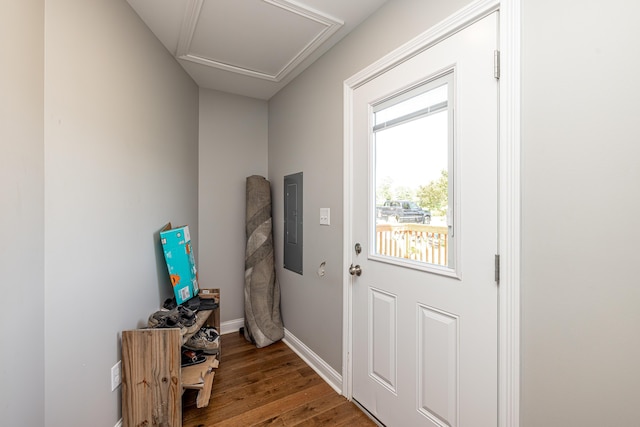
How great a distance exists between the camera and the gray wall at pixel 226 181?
2.95 metres

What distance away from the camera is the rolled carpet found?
9.10ft

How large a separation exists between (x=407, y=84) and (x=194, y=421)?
2.29 meters

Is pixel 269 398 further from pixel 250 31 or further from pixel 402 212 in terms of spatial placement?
pixel 250 31

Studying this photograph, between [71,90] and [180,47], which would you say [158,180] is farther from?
[180,47]

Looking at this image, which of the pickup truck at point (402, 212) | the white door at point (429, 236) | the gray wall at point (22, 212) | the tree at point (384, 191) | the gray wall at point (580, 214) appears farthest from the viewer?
the tree at point (384, 191)

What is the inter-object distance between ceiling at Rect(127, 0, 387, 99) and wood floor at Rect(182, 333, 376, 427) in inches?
96.7

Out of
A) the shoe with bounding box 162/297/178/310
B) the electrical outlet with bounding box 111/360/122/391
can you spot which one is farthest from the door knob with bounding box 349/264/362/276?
the electrical outlet with bounding box 111/360/122/391

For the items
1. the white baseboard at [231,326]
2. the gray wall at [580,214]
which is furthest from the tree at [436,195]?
the white baseboard at [231,326]

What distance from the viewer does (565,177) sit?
0.96 m

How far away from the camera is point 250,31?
1952mm

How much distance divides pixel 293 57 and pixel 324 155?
831 millimetres

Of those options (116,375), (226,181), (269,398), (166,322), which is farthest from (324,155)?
(116,375)

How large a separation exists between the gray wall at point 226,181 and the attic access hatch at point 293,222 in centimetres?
60

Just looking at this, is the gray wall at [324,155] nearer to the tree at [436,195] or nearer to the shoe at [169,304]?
the tree at [436,195]
